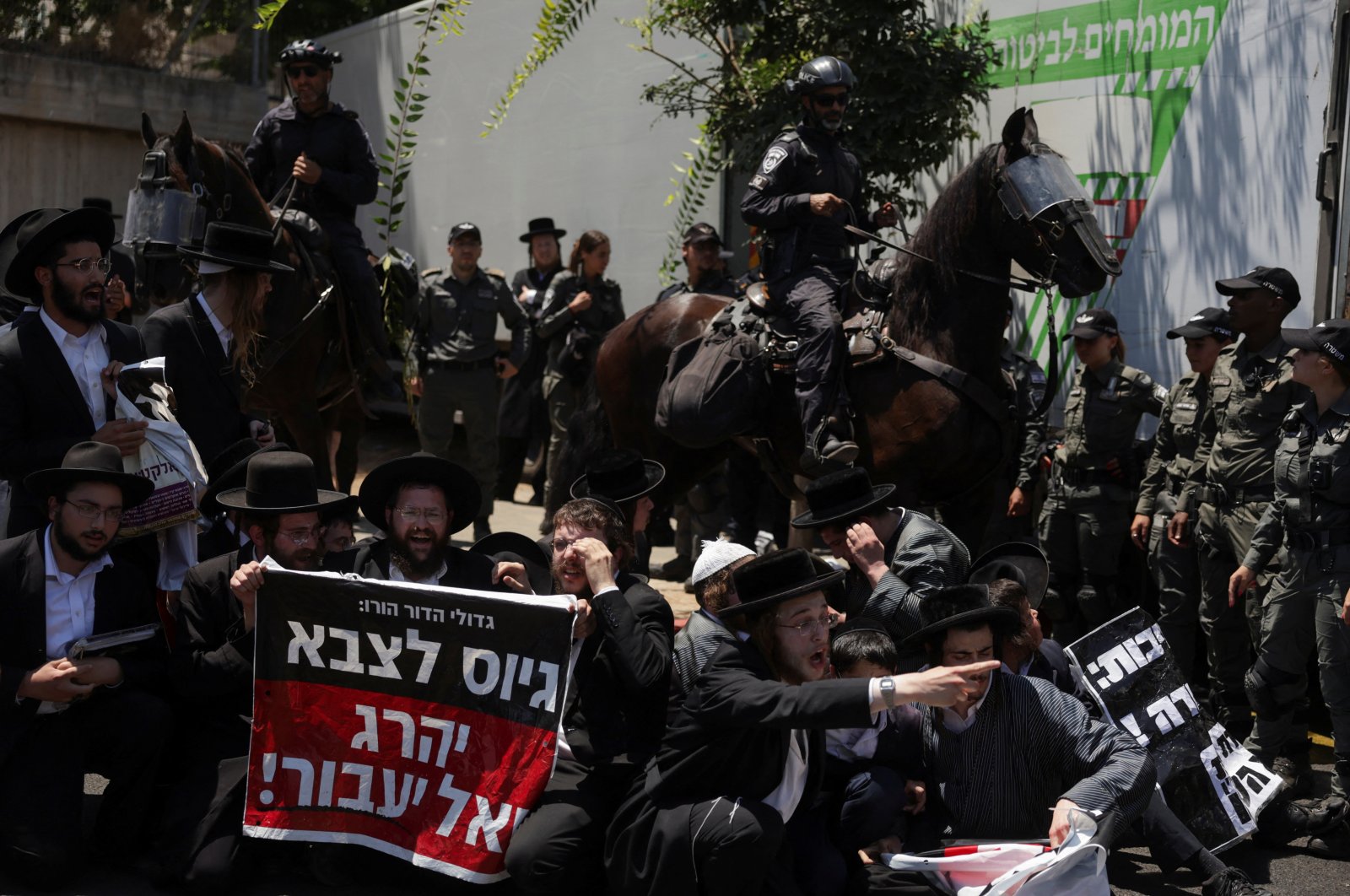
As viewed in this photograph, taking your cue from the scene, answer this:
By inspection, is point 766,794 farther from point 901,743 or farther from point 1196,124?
point 1196,124

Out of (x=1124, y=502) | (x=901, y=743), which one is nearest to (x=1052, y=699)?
(x=901, y=743)

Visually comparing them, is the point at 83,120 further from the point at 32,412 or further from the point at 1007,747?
the point at 1007,747

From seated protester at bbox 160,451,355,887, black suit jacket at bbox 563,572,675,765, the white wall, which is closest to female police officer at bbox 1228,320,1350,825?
black suit jacket at bbox 563,572,675,765

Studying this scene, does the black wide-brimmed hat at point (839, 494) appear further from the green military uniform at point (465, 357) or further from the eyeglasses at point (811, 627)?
the green military uniform at point (465, 357)

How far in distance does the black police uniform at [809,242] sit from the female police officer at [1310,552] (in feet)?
7.73

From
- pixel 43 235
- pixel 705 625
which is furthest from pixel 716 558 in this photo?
pixel 43 235

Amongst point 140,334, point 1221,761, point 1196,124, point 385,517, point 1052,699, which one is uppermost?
point 1196,124

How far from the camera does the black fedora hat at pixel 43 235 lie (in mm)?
5812

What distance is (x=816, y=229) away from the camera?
27.4ft

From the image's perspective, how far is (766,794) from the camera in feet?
15.9

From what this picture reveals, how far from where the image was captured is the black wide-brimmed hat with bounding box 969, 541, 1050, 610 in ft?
19.8

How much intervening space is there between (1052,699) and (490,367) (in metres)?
7.65

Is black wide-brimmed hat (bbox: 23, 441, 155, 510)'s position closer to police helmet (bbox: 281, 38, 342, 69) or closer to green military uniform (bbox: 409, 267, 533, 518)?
police helmet (bbox: 281, 38, 342, 69)

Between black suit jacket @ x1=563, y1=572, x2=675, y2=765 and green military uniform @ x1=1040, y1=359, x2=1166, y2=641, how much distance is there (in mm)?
3694
